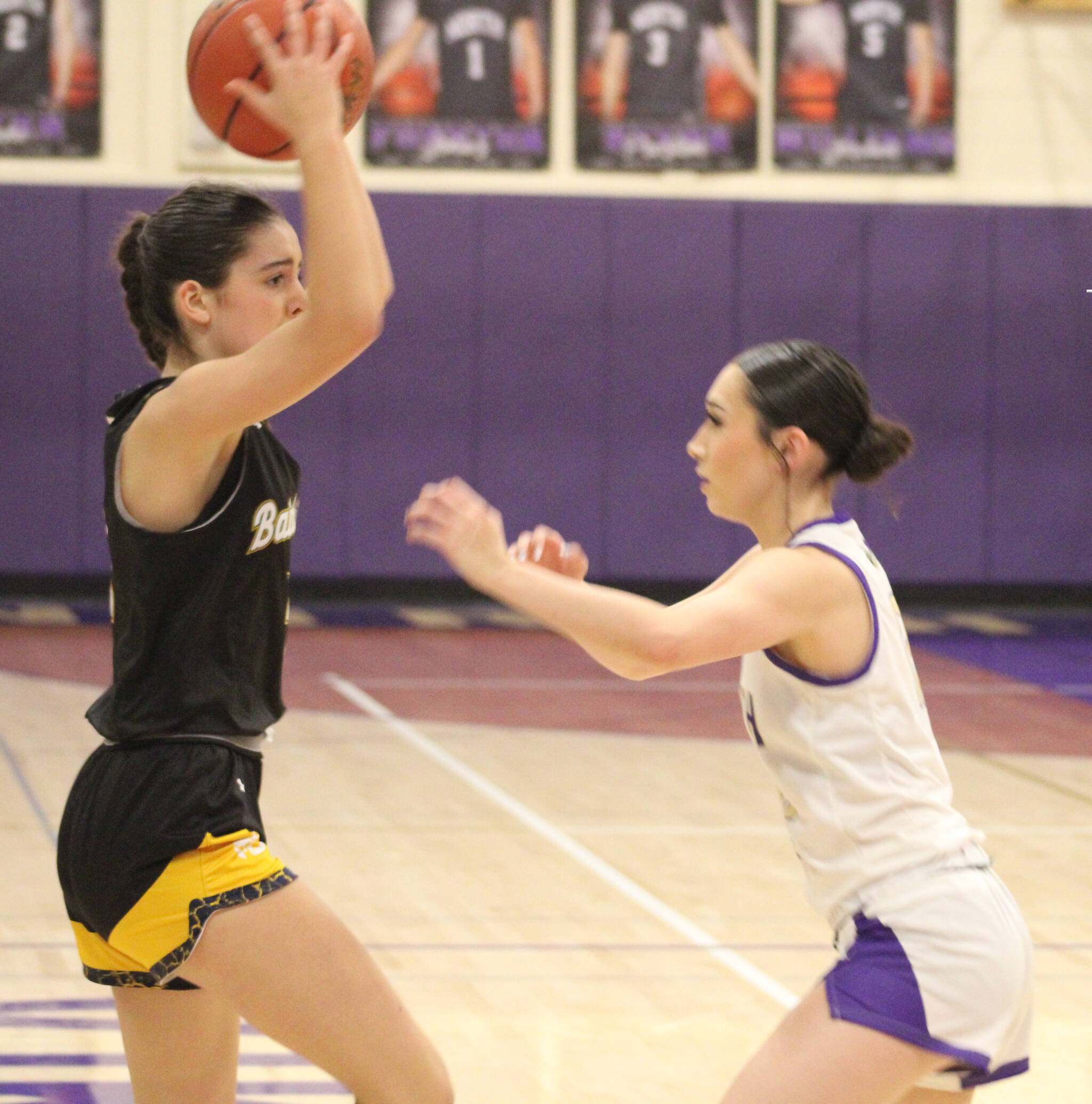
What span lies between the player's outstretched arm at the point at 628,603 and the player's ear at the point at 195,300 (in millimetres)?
436

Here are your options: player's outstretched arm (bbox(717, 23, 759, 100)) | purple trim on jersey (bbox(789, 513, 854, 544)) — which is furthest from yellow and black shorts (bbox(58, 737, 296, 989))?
player's outstretched arm (bbox(717, 23, 759, 100))

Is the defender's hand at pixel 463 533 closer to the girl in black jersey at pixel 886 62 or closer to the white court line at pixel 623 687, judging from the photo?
the white court line at pixel 623 687

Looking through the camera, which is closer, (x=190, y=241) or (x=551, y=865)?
(x=190, y=241)

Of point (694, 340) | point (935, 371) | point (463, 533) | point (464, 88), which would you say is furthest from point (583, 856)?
point (464, 88)

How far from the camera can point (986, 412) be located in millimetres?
12508

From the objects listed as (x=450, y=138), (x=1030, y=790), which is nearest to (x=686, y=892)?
(x=1030, y=790)

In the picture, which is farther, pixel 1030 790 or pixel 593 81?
pixel 593 81

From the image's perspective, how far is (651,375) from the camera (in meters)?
12.4

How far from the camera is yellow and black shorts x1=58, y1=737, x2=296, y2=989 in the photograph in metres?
2.20

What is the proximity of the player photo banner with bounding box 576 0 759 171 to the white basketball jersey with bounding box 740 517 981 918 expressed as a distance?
10.4 m

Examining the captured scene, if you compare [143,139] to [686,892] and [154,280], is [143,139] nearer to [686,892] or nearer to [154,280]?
[686,892]

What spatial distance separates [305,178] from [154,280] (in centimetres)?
42

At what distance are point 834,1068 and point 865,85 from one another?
36.6 ft

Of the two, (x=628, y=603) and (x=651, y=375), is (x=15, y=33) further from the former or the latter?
(x=628, y=603)
